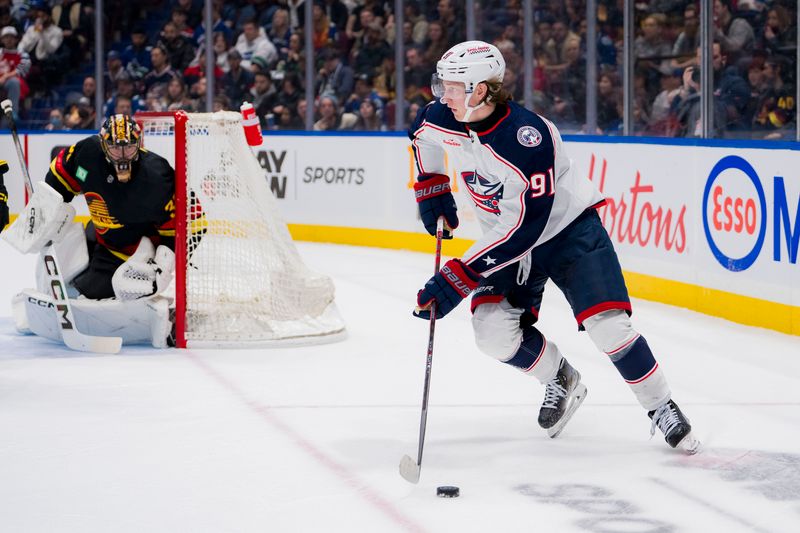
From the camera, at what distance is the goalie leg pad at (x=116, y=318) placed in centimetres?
515

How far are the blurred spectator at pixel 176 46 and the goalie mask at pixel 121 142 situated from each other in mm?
5937

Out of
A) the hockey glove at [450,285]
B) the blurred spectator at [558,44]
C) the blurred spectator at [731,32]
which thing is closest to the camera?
the hockey glove at [450,285]

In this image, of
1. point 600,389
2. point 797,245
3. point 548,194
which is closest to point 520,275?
point 548,194

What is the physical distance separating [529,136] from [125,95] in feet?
27.3

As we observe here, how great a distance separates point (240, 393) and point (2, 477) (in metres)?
1.19

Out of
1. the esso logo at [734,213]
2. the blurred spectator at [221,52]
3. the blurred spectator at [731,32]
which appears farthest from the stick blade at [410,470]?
the blurred spectator at [221,52]

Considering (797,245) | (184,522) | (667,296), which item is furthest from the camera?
(667,296)

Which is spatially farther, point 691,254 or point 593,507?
point 691,254

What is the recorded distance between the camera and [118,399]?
13.8 ft

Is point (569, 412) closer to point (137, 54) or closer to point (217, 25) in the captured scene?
point (217, 25)

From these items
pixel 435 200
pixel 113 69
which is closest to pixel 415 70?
pixel 113 69

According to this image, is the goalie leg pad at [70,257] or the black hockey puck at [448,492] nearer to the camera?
the black hockey puck at [448,492]

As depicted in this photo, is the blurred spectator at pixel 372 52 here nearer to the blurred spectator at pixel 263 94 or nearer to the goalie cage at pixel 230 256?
the blurred spectator at pixel 263 94

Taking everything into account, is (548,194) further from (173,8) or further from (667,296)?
(173,8)
